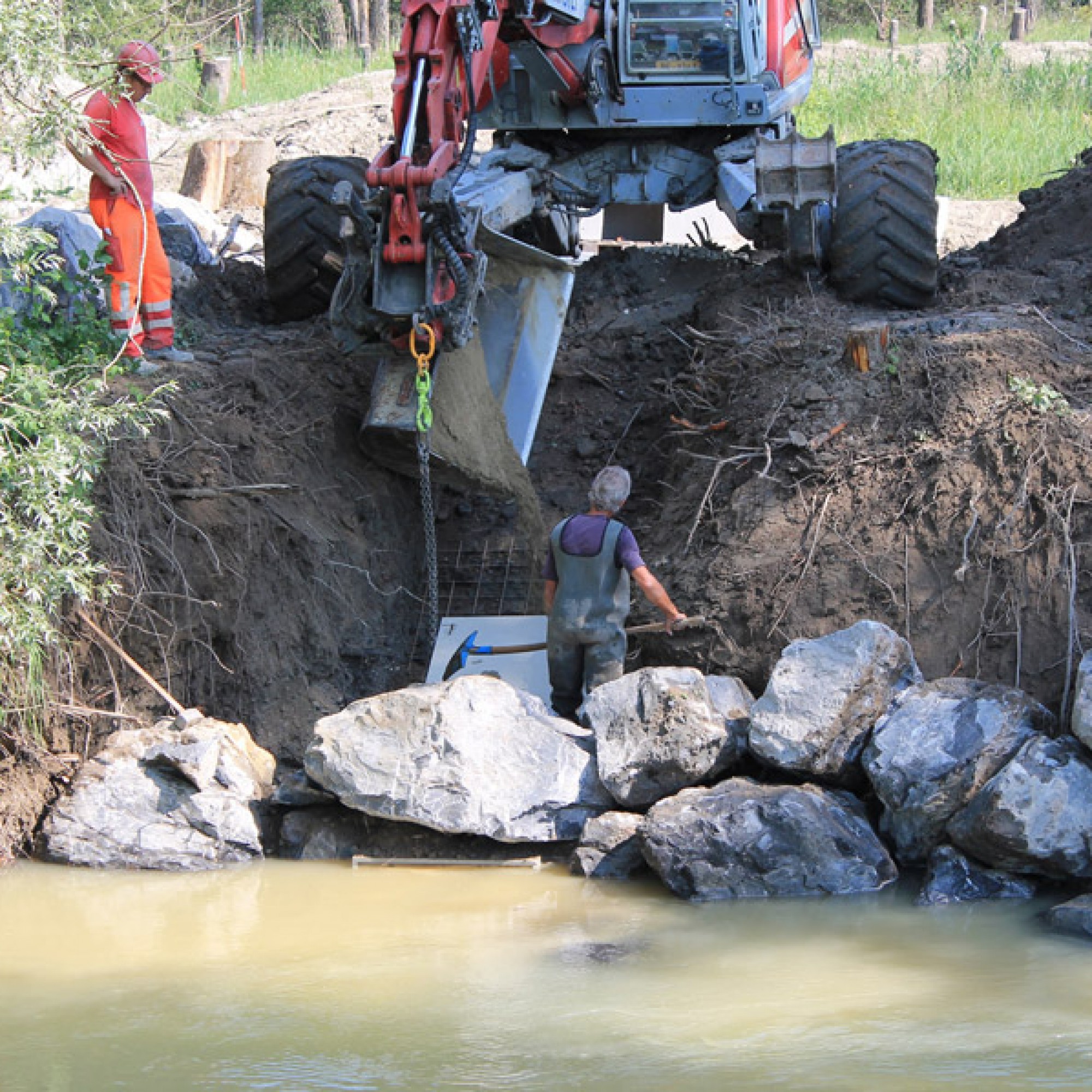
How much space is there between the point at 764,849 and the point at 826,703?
70 centimetres

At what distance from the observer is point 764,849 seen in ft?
21.1

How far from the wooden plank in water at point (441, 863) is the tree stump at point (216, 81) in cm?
1653

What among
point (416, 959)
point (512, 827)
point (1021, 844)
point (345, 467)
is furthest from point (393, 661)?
point (1021, 844)

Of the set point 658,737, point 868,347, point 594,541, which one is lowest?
point 658,737

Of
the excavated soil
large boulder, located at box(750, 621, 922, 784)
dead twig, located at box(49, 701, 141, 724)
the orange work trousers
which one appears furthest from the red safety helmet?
large boulder, located at box(750, 621, 922, 784)

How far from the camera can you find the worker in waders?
730 cm

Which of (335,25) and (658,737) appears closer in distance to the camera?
(658,737)

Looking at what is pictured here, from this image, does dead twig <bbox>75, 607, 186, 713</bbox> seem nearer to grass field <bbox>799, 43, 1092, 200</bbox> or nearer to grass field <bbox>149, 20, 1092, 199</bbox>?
grass field <bbox>149, 20, 1092, 199</bbox>

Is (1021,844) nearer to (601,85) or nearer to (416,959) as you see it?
(416,959)

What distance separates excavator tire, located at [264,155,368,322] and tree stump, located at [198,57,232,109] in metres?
12.1

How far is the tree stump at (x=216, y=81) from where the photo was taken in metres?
21.4

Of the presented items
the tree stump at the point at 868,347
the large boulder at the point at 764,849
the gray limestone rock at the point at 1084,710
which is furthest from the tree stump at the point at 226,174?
the gray limestone rock at the point at 1084,710

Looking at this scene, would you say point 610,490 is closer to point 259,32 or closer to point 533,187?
point 533,187

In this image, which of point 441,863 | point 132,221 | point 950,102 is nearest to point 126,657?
point 441,863
